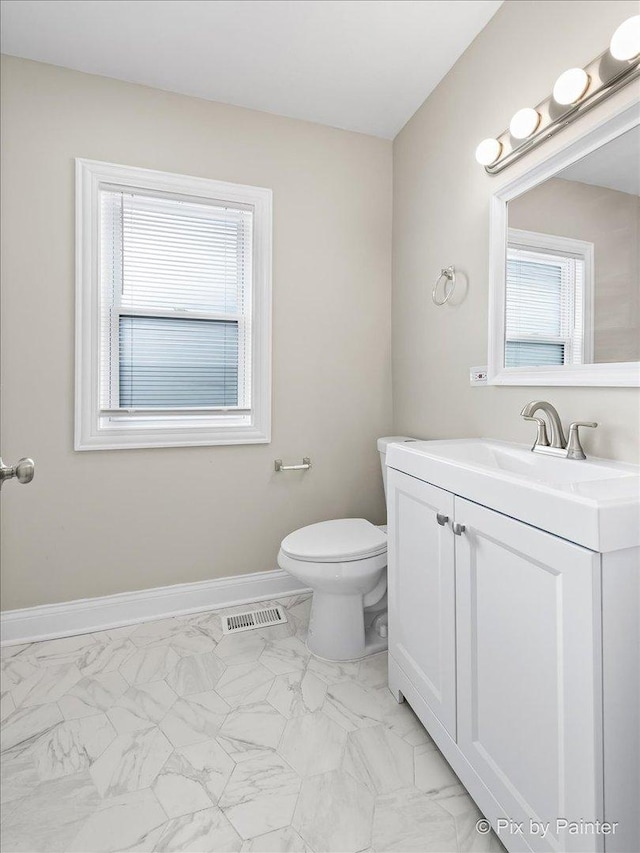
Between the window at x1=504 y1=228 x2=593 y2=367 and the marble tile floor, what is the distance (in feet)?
4.10

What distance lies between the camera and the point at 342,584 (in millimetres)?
1643

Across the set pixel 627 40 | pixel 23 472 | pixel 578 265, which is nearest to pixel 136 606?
pixel 23 472

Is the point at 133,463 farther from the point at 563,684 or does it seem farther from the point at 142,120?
the point at 563,684

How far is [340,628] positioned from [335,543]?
33cm

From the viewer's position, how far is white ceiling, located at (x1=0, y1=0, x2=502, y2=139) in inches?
62.5

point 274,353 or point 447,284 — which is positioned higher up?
point 447,284

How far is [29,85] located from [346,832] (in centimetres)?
281

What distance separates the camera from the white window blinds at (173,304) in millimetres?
1987

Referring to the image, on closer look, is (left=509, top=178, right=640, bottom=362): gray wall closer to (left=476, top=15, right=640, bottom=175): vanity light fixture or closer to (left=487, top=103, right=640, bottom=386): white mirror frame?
(left=487, top=103, right=640, bottom=386): white mirror frame

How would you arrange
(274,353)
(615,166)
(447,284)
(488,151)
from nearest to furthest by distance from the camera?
1. (615,166)
2. (488,151)
3. (447,284)
4. (274,353)

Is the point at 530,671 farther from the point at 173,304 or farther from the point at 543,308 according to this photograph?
the point at 173,304

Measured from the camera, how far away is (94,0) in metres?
1.55

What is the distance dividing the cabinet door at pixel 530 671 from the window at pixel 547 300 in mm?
630

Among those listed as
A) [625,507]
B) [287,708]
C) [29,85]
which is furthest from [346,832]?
[29,85]
